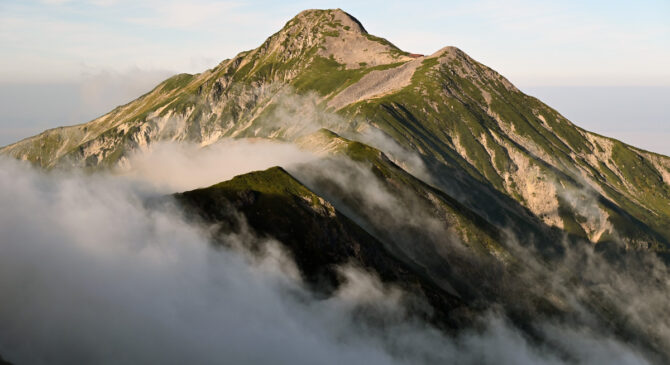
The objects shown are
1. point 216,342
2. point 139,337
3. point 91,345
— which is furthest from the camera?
point 216,342

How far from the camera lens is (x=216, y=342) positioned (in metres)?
196

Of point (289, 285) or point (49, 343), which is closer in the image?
point (49, 343)

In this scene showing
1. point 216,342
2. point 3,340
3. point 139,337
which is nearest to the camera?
point 3,340

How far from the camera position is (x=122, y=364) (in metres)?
164

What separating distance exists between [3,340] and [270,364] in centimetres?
7685

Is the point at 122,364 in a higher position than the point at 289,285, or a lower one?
lower

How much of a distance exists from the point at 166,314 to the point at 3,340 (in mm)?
52241

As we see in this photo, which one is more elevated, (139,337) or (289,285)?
(289,285)

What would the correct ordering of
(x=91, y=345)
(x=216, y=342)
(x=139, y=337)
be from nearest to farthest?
(x=91, y=345) < (x=139, y=337) < (x=216, y=342)

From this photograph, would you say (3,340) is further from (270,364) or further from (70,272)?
(270,364)

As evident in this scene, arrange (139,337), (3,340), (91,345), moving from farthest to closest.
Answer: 1. (139,337)
2. (91,345)
3. (3,340)

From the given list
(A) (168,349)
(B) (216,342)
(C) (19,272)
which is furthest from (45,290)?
(B) (216,342)

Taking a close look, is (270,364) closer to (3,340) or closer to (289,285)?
(289,285)

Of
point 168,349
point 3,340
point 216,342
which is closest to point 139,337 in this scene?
point 168,349
